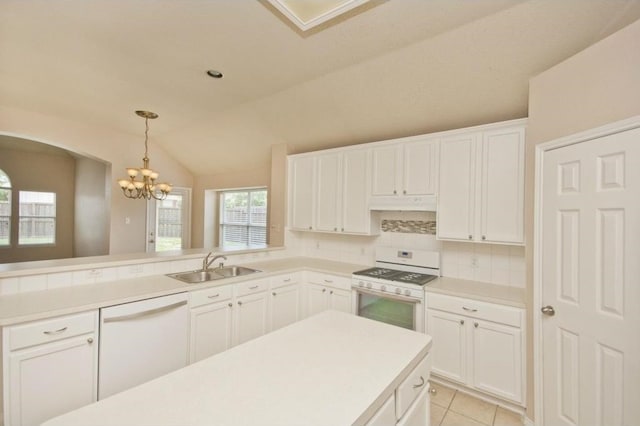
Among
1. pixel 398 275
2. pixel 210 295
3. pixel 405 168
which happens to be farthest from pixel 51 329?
pixel 405 168

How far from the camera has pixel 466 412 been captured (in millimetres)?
2344

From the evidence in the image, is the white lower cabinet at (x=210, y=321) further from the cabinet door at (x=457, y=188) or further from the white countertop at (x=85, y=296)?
the cabinet door at (x=457, y=188)

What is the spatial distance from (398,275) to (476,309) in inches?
31.9

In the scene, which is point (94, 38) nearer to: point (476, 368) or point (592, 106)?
point (592, 106)

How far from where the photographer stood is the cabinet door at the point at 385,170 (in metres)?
3.27

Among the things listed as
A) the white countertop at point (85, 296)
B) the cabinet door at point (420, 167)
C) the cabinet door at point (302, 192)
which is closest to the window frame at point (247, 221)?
the cabinet door at point (302, 192)

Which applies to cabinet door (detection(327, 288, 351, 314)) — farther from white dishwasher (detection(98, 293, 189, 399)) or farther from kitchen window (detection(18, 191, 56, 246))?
kitchen window (detection(18, 191, 56, 246))

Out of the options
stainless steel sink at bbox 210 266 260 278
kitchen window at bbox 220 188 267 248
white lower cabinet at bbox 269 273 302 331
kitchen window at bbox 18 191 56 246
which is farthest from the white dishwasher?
kitchen window at bbox 18 191 56 246

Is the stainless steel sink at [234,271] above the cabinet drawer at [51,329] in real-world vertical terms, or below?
above

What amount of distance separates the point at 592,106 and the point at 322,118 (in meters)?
2.51

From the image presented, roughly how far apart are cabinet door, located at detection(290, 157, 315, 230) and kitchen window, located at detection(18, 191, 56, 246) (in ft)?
20.8

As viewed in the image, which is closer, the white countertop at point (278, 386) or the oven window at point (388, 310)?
the white countertop at point (278, 386)

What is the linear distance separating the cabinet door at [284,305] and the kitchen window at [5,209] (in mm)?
6824

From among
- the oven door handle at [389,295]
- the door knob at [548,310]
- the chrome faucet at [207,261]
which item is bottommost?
the oven door handle at [389,295]
